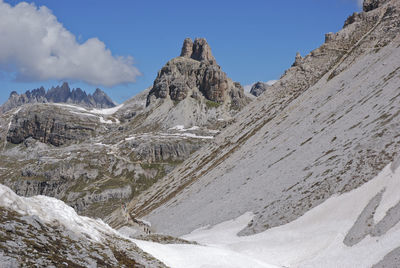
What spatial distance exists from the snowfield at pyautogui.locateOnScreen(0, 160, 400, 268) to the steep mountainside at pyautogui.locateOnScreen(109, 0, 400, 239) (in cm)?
265

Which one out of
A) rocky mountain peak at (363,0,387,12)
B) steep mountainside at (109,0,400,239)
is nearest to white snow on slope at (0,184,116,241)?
steep mountainside at (109,0,400,239)

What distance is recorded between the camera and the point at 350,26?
13788cm

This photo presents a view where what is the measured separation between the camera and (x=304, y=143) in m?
73.8

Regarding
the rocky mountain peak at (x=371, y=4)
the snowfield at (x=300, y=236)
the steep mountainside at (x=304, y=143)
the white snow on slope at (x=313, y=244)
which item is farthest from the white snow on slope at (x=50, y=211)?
the rocky mountain peak at (x=371, y=4)

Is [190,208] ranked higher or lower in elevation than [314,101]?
lower

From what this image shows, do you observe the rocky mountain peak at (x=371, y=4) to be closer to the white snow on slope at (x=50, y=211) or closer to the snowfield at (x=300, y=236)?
the snowfield at (x=300, y=236)

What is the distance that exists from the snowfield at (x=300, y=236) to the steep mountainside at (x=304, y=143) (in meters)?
2.65

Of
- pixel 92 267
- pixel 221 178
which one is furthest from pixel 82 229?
pixel 221 178

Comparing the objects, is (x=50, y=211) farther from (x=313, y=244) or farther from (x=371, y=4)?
(x=371, y=4)

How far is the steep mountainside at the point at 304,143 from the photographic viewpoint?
47844mm

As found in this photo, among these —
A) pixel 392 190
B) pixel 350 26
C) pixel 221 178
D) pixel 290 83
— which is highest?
pixel 350 26

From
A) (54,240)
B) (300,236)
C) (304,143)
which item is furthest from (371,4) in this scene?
(54,240)

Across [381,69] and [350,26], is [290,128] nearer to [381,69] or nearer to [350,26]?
[381,69]

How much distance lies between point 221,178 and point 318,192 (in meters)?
43.5
